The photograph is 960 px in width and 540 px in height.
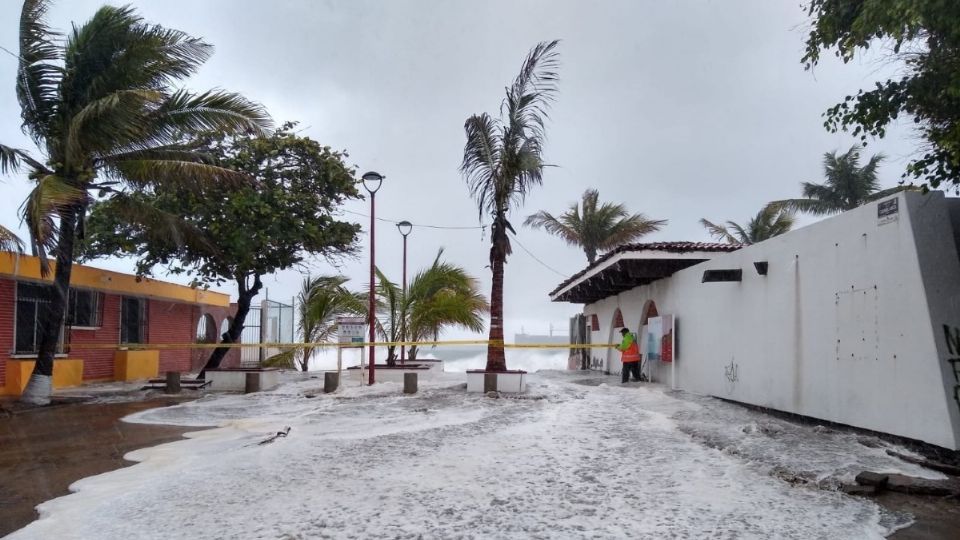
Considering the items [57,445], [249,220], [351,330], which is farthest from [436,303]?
[57,445]

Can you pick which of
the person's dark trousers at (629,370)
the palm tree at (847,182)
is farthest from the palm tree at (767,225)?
the person's dark trousers at (629,370)

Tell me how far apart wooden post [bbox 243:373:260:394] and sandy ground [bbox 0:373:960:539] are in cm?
421

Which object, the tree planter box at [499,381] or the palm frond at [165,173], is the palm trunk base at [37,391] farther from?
the tree planter box at [499,381]

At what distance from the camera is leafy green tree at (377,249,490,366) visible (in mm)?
17781

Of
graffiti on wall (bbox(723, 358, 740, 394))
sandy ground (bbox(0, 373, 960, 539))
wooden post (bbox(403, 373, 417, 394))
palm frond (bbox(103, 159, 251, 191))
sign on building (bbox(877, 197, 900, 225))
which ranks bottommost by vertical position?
sandy ground (bbox(0, 373, 960, 539))

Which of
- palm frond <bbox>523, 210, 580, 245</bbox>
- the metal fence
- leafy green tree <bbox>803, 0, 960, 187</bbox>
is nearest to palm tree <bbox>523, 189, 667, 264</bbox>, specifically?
palm frond <bbox>523, 210, 580, 245</bbox>

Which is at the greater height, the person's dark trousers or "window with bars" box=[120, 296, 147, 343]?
"window with bars" box=[120, 296, 147, 343]

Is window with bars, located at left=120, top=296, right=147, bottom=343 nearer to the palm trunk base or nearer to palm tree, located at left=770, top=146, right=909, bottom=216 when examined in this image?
the palm trunk base

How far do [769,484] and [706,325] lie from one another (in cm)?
680

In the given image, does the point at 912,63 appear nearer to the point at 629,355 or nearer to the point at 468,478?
the point at 468,478

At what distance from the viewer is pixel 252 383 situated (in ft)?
48.5

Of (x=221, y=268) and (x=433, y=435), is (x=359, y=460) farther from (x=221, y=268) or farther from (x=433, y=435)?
(x=221, y=268)

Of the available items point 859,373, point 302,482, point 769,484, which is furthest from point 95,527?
point 859,373

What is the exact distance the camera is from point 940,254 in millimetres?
6605
